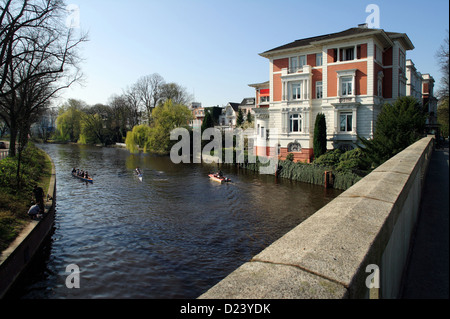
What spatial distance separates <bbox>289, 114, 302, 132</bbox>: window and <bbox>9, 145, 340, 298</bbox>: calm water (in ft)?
31.3

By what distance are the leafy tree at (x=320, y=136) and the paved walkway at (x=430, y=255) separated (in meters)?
29.4

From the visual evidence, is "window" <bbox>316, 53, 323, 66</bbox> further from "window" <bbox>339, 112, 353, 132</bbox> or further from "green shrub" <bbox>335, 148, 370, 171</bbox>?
"green shrub" <bbox>335, 148, 370, 171</bbox>

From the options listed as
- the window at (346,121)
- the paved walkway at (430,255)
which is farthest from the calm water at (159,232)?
the window at (346,121)

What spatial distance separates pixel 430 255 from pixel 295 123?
37.4 meters

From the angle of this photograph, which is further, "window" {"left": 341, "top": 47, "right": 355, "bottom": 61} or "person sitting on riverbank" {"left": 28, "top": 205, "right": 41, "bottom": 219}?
"window" {"left": 341, "top": 47, "right": 355, "bottom": 61}

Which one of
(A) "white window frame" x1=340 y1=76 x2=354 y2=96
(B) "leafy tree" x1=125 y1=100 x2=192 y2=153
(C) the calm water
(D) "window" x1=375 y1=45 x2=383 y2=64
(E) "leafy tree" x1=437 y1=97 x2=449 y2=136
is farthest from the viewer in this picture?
(B) "leafy tree" x1=125 y1=100 x2=192 y2=153

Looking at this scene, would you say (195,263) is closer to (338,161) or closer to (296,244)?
(296,244)

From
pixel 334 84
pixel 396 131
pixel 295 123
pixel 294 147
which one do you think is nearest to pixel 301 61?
pixel 334 84

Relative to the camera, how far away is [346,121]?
38.0 metres

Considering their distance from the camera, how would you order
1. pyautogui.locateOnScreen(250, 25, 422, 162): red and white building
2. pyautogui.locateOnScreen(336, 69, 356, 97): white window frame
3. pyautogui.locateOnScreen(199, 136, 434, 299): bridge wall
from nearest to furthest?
pyautogui.locateOnScreen(199, 136, 434, 299): bridge wall → pyautogui.locateOnScreen(250, 25, 422, 162): red and white building → pyautogui.locateOnScreen(336, 69, 356, 97): white window frame

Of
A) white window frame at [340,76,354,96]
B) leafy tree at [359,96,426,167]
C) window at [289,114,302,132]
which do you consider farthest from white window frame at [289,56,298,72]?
leafy tree at [359,96,426,167]

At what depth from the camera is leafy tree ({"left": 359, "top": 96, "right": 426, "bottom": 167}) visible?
2592 cm

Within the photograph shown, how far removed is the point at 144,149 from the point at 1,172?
46.6m

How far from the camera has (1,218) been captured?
14.2 m
